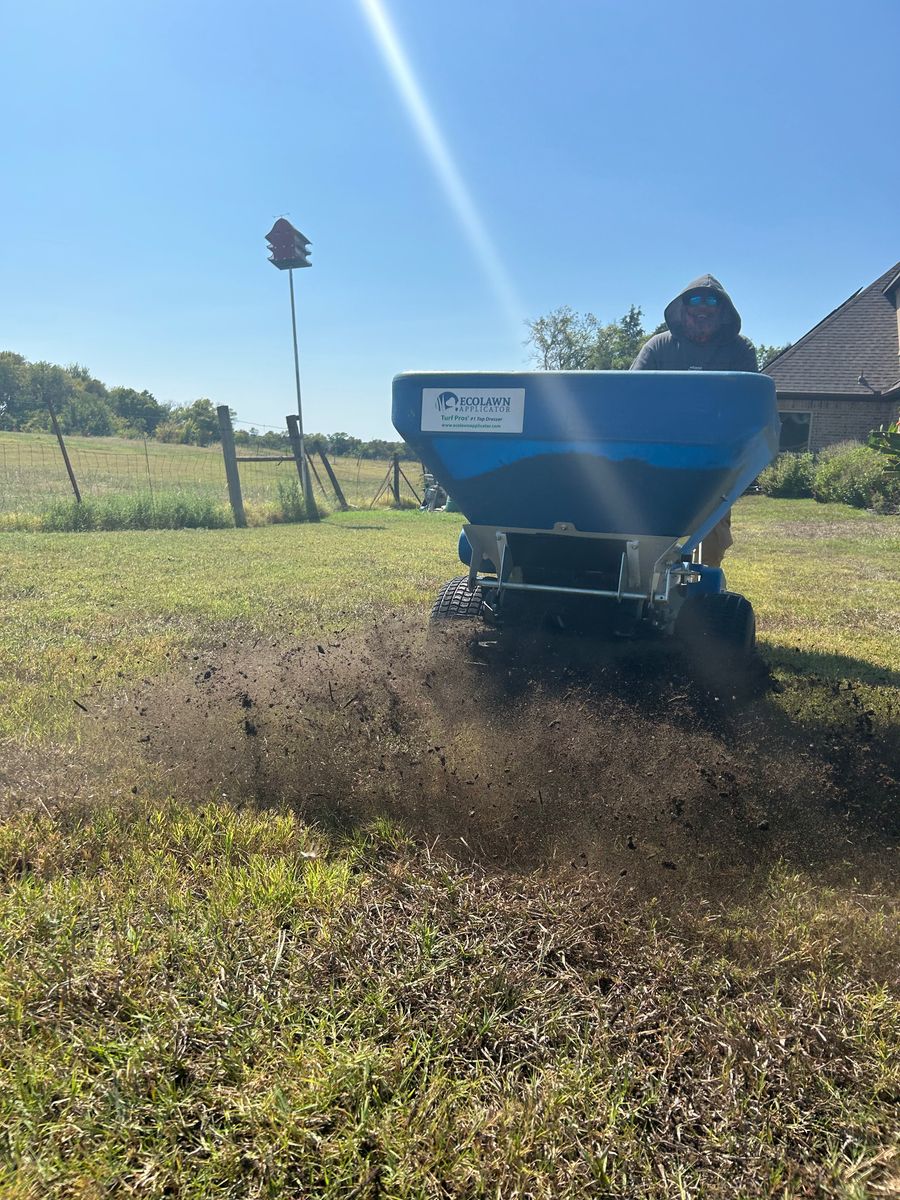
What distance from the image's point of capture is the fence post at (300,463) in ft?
48.8

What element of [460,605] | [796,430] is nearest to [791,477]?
[796,430]

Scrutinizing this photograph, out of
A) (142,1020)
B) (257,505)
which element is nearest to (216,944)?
(142,1020)

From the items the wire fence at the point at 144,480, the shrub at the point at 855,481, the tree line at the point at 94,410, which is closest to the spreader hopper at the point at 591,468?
the wire fence at the point at 144,480

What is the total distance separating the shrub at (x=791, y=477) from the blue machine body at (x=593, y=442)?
18.6m

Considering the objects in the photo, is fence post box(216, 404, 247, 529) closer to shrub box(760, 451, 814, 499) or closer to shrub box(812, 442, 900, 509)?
shrub box(812, 442, 900, 509)

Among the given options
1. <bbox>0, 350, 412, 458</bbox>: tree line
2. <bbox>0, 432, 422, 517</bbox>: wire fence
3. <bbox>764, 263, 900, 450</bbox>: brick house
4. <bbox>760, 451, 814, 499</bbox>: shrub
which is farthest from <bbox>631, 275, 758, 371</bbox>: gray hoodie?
<bbox>0, 350, 412, 458</bbox>: tree line

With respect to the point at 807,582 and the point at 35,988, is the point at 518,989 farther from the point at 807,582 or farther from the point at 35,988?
the point at 807,582

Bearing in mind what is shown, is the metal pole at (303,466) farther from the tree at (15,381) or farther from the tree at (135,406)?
the tree at (15,381)

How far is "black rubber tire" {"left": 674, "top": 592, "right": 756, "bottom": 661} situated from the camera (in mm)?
3639

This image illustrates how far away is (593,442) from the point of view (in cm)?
311

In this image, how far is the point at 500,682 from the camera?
3295mm

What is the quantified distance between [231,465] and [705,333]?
1069 cm

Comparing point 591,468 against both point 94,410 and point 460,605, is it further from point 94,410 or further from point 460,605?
point 94,410

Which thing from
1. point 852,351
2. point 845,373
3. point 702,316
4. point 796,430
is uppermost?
point 852,351
